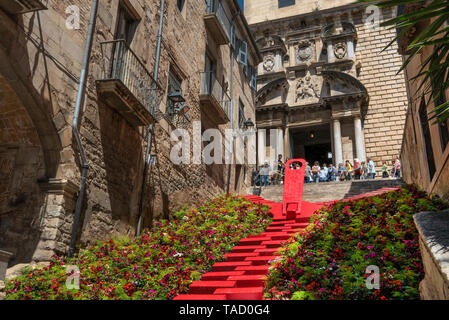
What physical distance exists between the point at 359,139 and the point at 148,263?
1794cm

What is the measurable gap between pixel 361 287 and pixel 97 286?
3.61 meters

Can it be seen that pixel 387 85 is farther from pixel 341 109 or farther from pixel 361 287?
pixel 361 287

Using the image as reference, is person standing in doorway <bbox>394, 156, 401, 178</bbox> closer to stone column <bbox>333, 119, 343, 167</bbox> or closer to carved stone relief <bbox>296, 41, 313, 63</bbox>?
→ stone column <bbox>333, 119, 343, 167</bbox>

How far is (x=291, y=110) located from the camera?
963 inches

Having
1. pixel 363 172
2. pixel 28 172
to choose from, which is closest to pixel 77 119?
pixel 28 172

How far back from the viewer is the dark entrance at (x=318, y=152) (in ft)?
94.2

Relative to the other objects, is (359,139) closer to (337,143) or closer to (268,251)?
(337,143)

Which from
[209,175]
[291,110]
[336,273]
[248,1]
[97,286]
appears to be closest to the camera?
[336,273]

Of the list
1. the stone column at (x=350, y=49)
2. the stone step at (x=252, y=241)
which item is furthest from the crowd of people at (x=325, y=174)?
the stone step at (x=252, y=241)

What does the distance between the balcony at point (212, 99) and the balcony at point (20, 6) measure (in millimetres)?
7812

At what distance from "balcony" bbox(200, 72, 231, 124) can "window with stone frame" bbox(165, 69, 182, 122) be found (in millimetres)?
1495

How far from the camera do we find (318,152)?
29.2 m

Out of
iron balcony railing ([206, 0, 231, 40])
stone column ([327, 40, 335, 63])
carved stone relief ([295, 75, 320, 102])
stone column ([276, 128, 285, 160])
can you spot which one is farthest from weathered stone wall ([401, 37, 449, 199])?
stone column ([327, 40, 335, 63])
